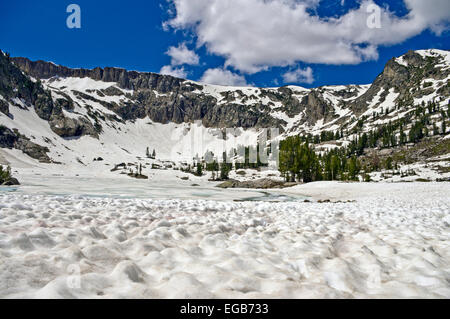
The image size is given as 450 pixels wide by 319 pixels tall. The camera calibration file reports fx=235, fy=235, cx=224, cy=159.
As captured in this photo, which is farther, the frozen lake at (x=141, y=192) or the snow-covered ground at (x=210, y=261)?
the frozen lake at (x=141, y=192)

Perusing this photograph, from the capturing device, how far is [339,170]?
75375 mm

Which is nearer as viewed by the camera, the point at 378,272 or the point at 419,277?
the point at 419,277

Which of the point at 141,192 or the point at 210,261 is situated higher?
the point at 210,261

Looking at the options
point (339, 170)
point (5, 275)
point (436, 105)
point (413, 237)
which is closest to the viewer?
point (5, 275)

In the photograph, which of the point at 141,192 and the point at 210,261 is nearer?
the point at 210,261

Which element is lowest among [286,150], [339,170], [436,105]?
[339,170]

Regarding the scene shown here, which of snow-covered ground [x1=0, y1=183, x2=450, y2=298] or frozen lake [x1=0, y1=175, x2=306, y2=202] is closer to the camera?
snow-covered ground [x1=0, y1=183, x2=450, y2=298]

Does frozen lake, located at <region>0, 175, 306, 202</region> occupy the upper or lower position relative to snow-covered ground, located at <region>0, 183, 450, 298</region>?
lower

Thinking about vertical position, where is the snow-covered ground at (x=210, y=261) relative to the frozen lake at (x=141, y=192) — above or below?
above

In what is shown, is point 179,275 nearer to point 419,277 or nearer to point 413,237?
point 419,277

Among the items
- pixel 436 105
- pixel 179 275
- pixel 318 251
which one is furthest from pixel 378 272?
pixel 436 105

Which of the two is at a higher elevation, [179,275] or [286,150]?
[286,150]
